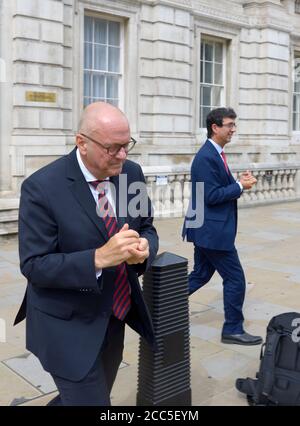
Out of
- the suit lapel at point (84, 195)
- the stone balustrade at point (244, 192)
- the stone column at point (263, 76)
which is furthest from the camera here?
the stone column at point (263, 76)

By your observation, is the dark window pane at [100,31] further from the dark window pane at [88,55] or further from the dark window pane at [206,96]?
the dark window pane at [206,96]

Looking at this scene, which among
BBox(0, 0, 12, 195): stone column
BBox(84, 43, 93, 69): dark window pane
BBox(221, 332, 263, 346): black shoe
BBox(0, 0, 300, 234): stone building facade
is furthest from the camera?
BBox(84, 43, 93, 69): dark window pane

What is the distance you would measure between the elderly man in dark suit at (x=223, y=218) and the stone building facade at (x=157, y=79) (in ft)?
18.8

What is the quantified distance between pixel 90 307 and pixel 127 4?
11574 mm

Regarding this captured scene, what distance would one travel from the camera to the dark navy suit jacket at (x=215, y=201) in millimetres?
4652

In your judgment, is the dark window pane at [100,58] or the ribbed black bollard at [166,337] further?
the dark window pane at [100,58]

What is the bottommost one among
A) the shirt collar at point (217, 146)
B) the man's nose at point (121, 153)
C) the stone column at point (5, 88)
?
the man's nose at point (121, 153)

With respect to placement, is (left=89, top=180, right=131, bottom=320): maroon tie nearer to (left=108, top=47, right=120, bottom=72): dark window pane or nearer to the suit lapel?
the suit lapel

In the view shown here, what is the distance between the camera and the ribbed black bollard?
3273 millimetres

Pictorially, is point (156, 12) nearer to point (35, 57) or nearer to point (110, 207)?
point (35, 57)

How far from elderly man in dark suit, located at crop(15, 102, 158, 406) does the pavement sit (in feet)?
4.60

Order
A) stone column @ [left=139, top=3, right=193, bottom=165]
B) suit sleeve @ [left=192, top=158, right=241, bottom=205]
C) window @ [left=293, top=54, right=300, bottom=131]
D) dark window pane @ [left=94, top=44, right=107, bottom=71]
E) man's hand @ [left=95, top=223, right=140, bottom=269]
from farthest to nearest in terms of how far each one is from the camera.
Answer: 1. window @ [left=293, top=54, right=300, bottom=131]
2. stone column @ [left=139, top=3, right=193, bottom=165]
3. dark window pane @ [left=94, top=44, right=107, bottom=71]
4. suit sleeve @ [left=192, top=158, right=241, bottom=205]
5. man's hand @ [left=95, top=223, right=140, bottom=269]

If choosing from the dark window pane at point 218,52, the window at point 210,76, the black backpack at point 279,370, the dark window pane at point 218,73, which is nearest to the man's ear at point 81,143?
the black backpack at point 279,370

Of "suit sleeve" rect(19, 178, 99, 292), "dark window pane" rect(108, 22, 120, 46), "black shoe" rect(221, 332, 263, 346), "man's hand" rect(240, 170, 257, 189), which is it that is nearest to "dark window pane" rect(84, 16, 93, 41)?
"dark window pane" rect(108, 22, 120, 46)
